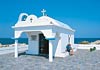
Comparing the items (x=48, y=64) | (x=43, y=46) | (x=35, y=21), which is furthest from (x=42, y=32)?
(x=43, y=46)

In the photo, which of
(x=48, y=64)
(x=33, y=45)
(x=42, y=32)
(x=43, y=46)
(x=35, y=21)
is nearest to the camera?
(x=48, y=64)

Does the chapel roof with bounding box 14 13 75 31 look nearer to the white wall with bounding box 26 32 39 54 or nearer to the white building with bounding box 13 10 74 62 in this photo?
the white building with bounding box 13 10 74 62

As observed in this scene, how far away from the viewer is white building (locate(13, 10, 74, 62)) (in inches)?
543

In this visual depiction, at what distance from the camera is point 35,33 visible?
694 inches

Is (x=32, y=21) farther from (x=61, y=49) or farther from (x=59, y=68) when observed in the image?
(x=59, y=68)

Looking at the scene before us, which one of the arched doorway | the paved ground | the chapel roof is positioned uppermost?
the chapel roof

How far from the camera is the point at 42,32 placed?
1413 cm

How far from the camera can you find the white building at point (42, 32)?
13789 millimetres

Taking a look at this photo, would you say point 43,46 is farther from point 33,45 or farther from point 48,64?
point 48,64

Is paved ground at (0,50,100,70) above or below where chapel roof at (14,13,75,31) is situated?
below

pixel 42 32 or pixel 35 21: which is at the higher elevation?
pixel 35 21

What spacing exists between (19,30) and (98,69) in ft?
27.0

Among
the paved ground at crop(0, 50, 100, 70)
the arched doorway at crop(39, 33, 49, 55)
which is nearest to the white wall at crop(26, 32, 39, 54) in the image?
the arched doorway at crop(39, 33, 49, 55)

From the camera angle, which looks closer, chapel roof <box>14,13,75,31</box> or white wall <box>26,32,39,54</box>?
chapel roof <box>14,13,75,31</box>
